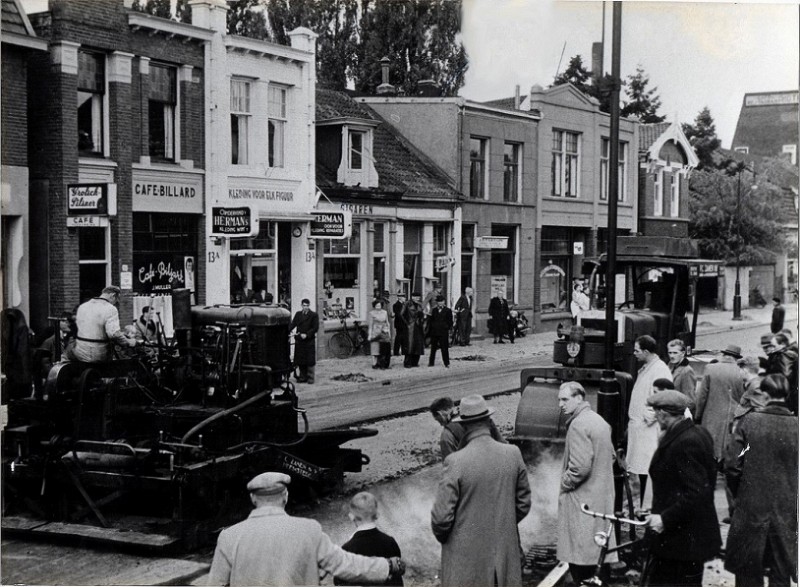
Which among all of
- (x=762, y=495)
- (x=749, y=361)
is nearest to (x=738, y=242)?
(x=749, y=361)

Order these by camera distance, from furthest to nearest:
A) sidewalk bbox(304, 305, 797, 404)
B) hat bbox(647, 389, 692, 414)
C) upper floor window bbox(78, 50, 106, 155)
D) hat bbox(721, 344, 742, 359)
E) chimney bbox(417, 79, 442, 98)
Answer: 1. sidewalk bbox(304, 305, 797, 404)
2. chimney bbox(417, 79, 442, 98)
3. upper floor window bbox(78, 50, 106, 155)
4. hat bbox(721, 344, 742, 359)
5. hat bbox(647, 389, 692, 414)

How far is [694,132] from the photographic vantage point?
9211 millimetres

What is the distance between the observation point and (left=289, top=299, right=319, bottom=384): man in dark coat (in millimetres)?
11711

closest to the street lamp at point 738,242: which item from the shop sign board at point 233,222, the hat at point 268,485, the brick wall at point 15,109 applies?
the hat at point 268,485

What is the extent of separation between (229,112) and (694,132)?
5.74 metres

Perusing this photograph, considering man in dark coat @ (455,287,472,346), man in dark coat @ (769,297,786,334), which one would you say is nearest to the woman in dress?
man in dark coat @ (455,287,472,346)

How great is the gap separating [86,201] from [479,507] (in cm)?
599

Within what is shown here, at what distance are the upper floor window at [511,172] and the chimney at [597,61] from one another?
17.9 feet

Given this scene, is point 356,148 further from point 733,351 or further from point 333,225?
point 733,351

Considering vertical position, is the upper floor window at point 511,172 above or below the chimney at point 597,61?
below

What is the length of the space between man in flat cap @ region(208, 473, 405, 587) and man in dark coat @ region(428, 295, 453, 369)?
8.36 m

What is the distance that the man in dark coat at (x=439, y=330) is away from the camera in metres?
13.1

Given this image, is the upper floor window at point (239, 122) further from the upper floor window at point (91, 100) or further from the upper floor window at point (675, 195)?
the upper floor window at point (675, 195)

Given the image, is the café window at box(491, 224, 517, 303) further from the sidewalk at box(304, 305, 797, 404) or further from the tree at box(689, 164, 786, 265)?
the tree at box(689, 164, 786, 265)
